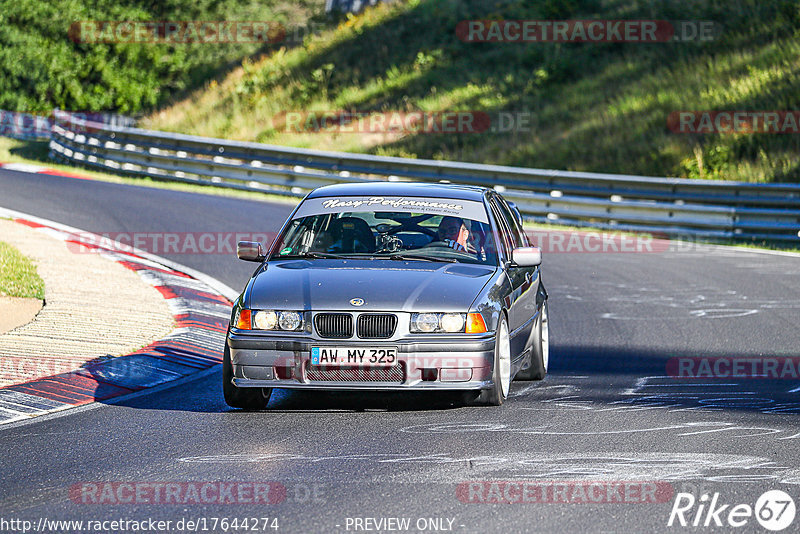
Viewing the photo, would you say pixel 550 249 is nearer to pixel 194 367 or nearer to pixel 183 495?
pixel 194 367

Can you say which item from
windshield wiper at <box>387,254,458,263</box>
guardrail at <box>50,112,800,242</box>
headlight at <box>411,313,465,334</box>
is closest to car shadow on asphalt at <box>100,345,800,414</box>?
headlight at <box>411,313,465,334</box>

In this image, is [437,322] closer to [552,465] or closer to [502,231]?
[552,465]

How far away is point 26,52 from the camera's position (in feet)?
159

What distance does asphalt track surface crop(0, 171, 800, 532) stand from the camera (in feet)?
18.1

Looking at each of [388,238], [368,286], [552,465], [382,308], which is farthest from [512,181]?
[552,465]

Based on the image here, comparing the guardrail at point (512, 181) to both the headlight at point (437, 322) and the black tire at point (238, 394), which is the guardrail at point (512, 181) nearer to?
the headlight at point (437, 322)

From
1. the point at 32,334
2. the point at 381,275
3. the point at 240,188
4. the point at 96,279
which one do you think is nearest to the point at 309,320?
the point at 381,275

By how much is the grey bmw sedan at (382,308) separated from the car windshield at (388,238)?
0.01 metres

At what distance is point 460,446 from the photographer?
685cm

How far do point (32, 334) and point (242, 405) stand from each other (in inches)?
123

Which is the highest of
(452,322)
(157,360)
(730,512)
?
(452,322)

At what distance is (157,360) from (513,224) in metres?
3.23

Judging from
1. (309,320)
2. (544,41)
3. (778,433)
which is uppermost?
(544,41)

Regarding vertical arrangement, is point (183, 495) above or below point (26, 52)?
below
